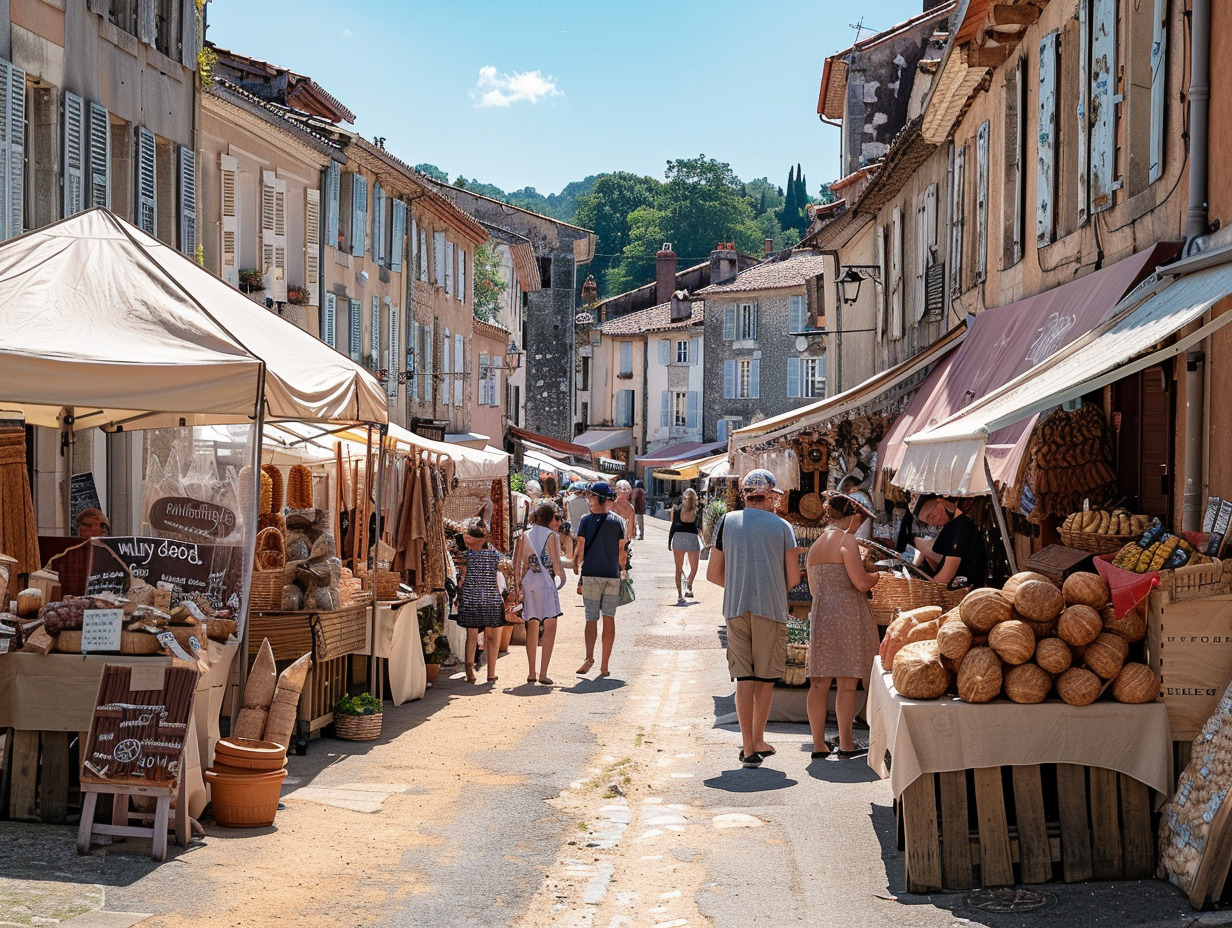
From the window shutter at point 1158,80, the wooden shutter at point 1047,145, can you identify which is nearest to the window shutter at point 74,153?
the wooden shutter at point 1047,145

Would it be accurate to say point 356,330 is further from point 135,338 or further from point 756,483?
point 135,338

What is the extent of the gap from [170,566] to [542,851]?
284 cm

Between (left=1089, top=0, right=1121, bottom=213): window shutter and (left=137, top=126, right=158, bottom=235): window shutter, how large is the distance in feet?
32.7

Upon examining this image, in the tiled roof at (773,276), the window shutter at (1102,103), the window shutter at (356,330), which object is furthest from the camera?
the tiled roof at (773,276)

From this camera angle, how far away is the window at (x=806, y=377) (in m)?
55.2

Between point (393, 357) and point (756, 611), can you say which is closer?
point (756, 611)

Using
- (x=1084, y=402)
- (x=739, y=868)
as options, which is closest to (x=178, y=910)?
(x=739, y=868)

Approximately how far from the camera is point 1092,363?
20.4ft

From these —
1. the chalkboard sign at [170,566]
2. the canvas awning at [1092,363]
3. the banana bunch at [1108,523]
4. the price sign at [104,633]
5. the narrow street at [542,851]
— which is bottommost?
the narrow street at [542,851]

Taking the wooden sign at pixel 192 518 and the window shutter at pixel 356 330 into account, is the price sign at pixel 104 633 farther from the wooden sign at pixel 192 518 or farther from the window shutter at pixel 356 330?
the window shutter at pixel 356 330

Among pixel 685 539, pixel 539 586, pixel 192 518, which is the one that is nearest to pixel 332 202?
pixel 685 539

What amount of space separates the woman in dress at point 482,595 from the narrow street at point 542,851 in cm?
217

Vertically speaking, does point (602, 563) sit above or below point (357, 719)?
above

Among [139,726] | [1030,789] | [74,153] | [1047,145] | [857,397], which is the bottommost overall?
→ [1030,789]
